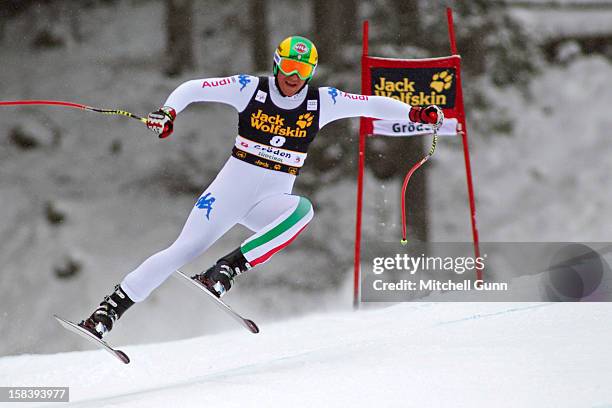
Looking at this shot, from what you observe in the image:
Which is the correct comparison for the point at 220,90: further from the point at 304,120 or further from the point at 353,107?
the point at 353,107

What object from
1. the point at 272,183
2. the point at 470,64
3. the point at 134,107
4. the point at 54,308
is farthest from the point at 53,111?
the point at 272,183

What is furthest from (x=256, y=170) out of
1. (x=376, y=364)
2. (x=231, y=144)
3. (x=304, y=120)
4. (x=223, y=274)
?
(x=231, y=144)

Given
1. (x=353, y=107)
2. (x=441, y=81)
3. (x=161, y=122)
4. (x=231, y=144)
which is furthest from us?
(x=231, y=144)

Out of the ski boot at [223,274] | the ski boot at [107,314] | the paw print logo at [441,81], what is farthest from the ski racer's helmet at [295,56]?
the paw print logo at [441,81]

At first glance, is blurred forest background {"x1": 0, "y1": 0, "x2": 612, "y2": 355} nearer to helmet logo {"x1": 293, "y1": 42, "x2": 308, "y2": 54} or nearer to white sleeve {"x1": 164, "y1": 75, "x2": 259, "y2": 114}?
white sleeve {"x1": 164, "y1": 75, "x2": 259, "y2": 114}

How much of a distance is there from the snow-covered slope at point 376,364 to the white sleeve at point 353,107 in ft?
4.02

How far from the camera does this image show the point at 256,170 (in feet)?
13.2

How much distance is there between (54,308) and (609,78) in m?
6.80

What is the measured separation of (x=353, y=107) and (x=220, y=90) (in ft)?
2.22

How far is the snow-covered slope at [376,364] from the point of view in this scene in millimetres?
3555

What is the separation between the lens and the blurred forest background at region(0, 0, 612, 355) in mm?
8359

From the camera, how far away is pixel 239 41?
9.68 m

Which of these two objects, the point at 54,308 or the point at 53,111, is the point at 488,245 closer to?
the point at 54,308

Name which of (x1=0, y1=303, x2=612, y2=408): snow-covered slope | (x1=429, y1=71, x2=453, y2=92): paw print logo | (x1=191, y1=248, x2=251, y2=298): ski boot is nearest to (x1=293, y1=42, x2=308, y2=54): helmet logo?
(x1=191, y1=248, x2=251, y2=298): ski boot
